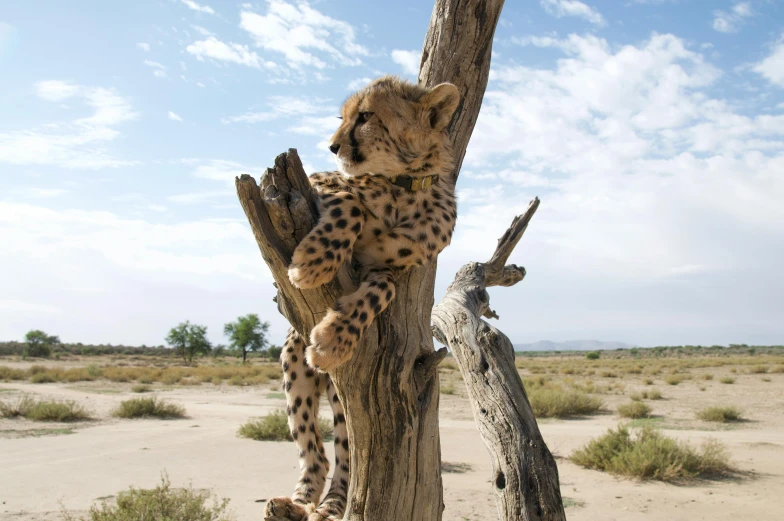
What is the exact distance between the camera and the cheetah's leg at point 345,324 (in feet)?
7.97

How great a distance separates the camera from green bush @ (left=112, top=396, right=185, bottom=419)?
58.6 ft

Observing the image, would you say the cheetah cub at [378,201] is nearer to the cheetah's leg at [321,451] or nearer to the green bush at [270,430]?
the cheetah's leg at [321,451]

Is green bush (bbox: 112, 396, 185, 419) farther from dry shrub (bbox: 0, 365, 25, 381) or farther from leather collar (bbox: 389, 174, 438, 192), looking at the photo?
leather collar (bbox: 389, 174, 438, 192)

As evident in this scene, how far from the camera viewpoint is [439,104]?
3.33 m

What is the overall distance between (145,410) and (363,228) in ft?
56.9

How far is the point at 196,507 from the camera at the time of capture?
23.6 feet

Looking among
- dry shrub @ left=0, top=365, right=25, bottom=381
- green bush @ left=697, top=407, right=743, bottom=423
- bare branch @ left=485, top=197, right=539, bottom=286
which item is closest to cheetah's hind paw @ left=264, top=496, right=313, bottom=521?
bare branch @ left=485, top=197, right=539, bottom=286

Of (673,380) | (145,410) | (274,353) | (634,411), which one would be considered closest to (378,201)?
(145,410)

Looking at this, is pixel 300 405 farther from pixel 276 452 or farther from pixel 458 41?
pixel 276 452

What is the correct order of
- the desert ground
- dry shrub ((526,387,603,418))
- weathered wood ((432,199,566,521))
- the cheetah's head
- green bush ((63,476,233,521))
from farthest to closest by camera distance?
dry shrub ((526,387,603,418)) → the desert ground → green bush ((63,476,233,521)) → the cheetah's head → weathered wood ((432,199,566,521))

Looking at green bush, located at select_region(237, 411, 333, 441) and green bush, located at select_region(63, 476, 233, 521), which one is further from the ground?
green bush, located at select_region(63, 476, 233, 521)

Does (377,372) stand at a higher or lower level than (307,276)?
lower

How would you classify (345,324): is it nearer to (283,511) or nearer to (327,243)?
(327,243)

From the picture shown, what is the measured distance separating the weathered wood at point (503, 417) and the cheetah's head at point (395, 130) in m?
1.04
